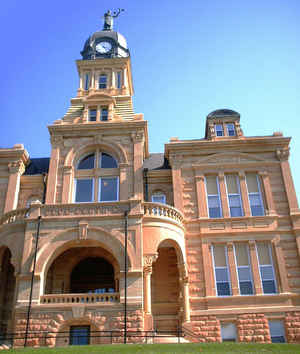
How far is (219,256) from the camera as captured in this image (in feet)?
83.1

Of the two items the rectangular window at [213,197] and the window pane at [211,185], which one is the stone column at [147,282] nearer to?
the rectangular window at [213,197]

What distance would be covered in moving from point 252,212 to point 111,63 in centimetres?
1774

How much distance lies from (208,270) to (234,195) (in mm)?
5778

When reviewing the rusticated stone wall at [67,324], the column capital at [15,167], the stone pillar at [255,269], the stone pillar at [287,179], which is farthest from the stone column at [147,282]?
the column capital at [15,167]

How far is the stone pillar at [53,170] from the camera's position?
87.0 feet

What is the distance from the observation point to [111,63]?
3447 centimetres

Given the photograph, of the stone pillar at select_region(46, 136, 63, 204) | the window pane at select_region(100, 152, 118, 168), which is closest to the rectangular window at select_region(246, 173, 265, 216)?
the window pane at select_region(100, 152, 118, 168)

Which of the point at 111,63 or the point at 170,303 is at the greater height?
the point at 111,63

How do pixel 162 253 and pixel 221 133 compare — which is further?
pixel 221 133

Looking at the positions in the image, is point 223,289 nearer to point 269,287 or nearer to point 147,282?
point 269,287

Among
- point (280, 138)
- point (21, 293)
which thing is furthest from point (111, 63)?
point (21, 293)

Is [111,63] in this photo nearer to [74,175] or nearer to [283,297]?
[74,175]

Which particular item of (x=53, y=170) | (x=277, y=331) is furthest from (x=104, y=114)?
(x=277, y=331)

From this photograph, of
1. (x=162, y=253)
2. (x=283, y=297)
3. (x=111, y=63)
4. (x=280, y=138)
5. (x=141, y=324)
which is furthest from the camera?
(x=111, y=63)
